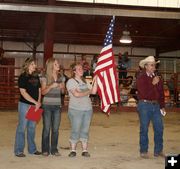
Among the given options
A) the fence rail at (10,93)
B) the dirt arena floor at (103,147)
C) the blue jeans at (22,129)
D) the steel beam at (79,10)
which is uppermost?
the steel beam at (79,10)

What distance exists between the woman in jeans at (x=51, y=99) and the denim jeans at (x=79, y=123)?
24cm

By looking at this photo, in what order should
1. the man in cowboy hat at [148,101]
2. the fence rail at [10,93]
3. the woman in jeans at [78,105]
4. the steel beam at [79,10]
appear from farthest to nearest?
the fence rail at [10,93], the steel beam at [79,10], the man in cowboy hat at [148,101], the woman in jeans at [78,105]

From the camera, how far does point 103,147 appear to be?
671 cm

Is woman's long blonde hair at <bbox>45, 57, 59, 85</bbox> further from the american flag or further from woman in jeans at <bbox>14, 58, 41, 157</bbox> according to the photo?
the american flag

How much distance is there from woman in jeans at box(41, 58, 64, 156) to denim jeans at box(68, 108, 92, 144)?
24cm

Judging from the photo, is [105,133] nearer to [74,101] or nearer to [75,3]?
[74,101]

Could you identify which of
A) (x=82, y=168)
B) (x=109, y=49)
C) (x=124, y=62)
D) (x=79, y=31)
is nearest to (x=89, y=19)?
(x=124, y=62)

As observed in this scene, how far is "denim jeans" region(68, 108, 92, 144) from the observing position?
5618 millimetres

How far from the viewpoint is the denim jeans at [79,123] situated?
5.62 meters

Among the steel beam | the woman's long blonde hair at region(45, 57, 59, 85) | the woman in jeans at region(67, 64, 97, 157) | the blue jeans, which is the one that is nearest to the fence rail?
the steel beam

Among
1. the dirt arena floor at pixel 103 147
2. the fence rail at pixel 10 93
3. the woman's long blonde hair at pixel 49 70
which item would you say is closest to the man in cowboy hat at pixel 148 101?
the dirt arena floor at pixel 103 147

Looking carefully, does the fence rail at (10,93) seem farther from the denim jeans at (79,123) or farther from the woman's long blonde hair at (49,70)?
the denim jeans at (79,123)

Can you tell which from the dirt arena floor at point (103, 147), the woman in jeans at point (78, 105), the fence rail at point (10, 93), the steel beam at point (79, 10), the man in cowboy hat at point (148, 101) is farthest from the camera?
the fence rail at point (10, 93)

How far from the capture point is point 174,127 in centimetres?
948
